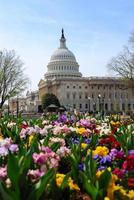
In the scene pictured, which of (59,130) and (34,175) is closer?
(34,175)

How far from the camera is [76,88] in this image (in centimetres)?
14300

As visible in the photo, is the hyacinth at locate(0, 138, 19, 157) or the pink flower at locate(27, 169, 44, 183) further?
the hyacinth at locate(0, 138, 19, 157)

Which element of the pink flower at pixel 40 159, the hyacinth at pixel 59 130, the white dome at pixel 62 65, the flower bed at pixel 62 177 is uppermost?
the white dome at pixel 62 65

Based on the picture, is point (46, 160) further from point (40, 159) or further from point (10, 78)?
point (10, 78)

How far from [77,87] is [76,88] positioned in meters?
0.43

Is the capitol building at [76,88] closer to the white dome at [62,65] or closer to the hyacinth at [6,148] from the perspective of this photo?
the white dome at [62,65]

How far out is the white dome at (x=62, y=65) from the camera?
151 m

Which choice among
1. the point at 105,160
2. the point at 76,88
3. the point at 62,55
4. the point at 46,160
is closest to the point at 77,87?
the point at 76,88

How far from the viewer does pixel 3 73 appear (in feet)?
194

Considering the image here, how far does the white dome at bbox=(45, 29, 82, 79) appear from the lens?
151m

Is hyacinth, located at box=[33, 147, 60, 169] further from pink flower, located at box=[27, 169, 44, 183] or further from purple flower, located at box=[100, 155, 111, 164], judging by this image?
purple flower, located at box=[100, 155, 111, 164]

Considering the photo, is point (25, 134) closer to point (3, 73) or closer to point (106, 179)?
point (106, 179)

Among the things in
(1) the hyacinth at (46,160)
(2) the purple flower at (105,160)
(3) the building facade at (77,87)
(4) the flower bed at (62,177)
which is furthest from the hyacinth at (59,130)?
(3) the building facade at (77,87)

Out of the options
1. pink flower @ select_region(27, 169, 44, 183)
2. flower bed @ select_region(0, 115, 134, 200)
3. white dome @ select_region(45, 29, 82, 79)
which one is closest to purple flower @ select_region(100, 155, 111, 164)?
flower bed @ select_region(0, 115, 134, 200)
